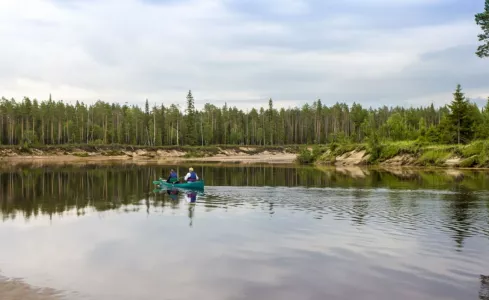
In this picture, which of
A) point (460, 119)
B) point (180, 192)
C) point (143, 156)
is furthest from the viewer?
point (143, 156)

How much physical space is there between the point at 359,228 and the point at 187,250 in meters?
8.84

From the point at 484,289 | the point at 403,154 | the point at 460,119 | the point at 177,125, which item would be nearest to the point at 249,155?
the point at 177,125

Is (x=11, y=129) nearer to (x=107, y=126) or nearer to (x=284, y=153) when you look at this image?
(x=107, y=126)

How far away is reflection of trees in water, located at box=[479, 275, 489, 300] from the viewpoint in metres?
12.4

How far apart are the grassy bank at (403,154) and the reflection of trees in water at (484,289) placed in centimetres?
5676

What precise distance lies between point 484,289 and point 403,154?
233 ft

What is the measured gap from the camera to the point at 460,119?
76375 mm

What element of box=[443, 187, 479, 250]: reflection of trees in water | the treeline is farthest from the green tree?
the treeline

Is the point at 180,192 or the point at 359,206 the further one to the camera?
the point at 180,192

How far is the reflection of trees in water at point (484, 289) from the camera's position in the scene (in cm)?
1244

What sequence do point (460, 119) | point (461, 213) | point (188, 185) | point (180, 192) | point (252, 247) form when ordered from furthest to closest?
point (460, 119) < point (188, 185) < point (180, 192) < point (461, 213) < point (252, 247)

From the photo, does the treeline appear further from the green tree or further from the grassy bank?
the green tree

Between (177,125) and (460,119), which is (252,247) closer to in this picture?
(460,119)

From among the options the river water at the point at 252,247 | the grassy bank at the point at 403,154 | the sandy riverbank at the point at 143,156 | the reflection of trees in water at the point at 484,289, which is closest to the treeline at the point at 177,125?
the sandy riverbank at the point at 143,156
